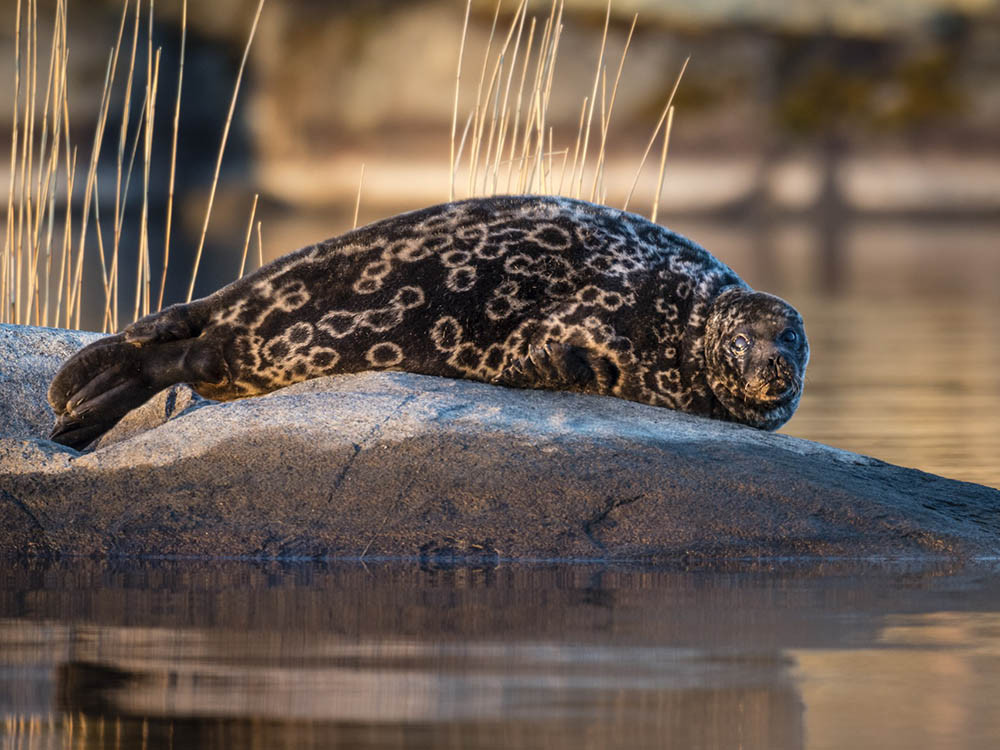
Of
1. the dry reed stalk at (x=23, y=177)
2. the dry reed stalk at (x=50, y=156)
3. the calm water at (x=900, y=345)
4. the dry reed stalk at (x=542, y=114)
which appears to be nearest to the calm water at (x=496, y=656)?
the calm water at (x=900, y=345)

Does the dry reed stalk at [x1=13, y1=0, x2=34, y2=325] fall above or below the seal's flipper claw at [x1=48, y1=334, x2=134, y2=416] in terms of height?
above

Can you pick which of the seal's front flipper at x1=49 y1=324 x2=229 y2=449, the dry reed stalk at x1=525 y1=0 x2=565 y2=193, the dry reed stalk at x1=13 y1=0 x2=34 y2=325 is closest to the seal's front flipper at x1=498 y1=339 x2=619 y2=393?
the seal's front flipper at x1=49 y1=324 x2=229 y2=449

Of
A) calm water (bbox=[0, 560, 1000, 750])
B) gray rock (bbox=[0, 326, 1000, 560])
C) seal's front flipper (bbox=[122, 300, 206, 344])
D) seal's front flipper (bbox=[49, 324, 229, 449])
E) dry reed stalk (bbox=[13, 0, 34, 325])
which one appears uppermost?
dry reed stalk (bbox=[13, 0, 34, 325])

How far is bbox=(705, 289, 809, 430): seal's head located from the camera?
5.84 m

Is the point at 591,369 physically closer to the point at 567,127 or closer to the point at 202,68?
the point at 567,127

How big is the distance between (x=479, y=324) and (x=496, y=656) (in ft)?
8.31

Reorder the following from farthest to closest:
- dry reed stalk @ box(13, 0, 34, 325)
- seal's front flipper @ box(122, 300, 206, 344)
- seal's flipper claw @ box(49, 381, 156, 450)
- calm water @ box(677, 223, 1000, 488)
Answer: dry reed stalk @ box(13, 0, 34, 325)
calm water @ box(677, 223, 1000, 488)
seal's front flipper @ box(122, 300, 206, 344)
seal's flipper claw @ box(49, 381, 156, 450)

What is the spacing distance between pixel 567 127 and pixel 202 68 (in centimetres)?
792

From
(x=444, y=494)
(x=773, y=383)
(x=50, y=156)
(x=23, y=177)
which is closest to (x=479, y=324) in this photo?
(x=773, y=383)

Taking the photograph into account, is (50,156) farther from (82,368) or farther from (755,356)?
(755,356)

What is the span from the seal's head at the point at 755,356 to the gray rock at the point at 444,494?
17.1 inches

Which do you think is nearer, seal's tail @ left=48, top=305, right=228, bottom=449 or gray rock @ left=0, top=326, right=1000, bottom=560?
gray rock @ left=0, top=326, right=1000, bottom=560

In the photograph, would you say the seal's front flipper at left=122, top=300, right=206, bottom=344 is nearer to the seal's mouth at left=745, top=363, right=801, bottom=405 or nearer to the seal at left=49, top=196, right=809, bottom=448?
the seal at left=49, top=196, right=809, bottom=448

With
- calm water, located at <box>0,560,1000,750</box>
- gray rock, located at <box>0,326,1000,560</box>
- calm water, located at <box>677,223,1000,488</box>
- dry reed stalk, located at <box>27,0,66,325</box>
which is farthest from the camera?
dry reed stalk, located at <box>27,0,66,325</box>
